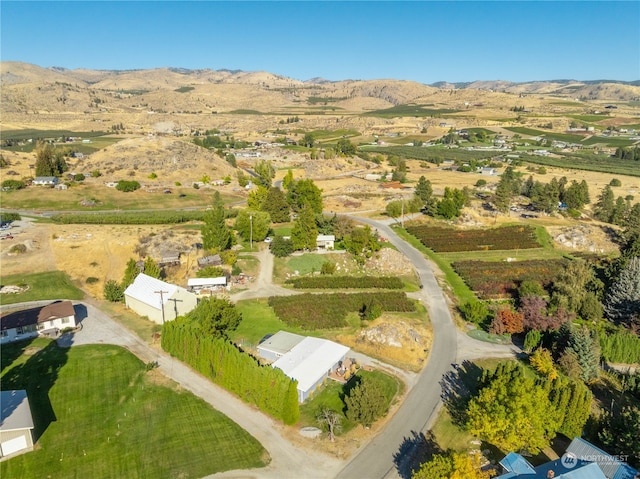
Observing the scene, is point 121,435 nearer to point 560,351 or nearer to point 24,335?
point 24,335

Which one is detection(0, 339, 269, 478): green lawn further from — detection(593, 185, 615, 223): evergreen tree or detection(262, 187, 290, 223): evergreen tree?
detection(593, 185, 615, 223): evergreen tree

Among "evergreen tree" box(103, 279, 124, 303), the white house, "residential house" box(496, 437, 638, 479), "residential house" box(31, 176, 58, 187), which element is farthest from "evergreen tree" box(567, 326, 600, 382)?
"residential house" box(31, 176, 58, 187)

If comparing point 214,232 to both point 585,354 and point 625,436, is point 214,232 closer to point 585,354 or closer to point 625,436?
point 585,354

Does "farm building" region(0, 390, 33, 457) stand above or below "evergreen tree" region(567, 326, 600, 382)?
below

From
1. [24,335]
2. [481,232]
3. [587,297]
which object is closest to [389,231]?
[481,232]

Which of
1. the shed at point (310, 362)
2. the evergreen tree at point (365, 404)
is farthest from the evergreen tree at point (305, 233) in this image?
the evergreen tree at point (365, 404)

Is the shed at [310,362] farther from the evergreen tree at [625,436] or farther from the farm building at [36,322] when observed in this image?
the farm building at [36,322]

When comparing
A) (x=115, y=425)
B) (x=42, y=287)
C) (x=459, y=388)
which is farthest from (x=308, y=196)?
(x=115, y=425)
